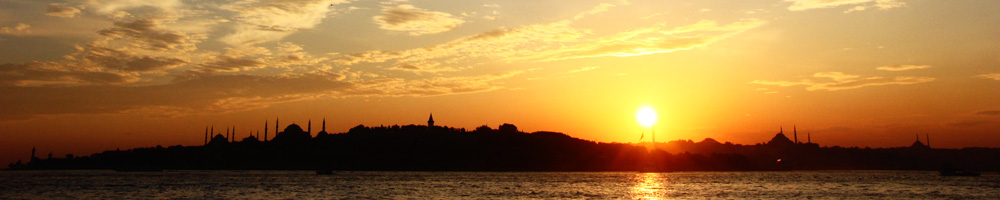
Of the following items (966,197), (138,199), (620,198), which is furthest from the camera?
(966,197)

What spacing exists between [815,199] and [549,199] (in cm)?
4536

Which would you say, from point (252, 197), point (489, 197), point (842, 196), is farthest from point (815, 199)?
point (252, 197)

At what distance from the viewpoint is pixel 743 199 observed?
123 meters

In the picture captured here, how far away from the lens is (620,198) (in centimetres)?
12281

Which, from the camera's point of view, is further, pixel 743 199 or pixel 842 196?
pixel 842 196

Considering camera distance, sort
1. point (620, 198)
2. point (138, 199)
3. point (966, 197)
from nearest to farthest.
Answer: point (138, 199)
point (620, 198)
point (966, 197)

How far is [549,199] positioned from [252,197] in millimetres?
47708

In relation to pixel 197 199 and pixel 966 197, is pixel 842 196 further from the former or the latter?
pixel 197 199

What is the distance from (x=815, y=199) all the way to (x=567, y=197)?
41.7 meters

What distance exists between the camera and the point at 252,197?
12069 centimetres

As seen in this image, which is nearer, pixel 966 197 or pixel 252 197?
pixel 252 197

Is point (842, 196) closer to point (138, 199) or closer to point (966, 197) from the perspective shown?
point (966, 197)

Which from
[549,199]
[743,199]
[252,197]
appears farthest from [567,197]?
[252,197]

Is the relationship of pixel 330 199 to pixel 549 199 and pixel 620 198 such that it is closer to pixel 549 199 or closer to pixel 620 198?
pixel 549 199
